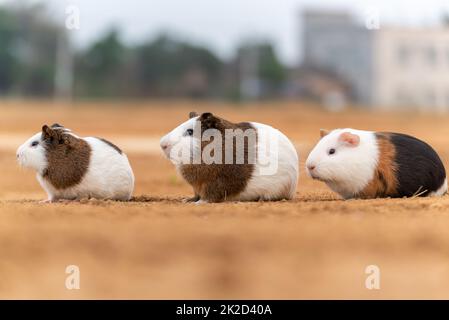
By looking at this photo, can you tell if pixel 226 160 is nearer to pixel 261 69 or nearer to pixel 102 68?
pixel 102 68

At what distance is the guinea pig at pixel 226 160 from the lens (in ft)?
24.1

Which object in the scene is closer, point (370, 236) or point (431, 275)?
point (431, 275)

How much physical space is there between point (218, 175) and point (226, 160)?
178 millimetres

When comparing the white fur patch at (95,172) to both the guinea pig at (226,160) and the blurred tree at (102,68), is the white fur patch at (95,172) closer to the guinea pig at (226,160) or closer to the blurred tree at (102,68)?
the guinea pig at (226,160)

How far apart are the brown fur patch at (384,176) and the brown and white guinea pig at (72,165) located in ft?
8.77

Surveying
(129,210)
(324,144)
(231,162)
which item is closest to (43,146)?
(129,210)

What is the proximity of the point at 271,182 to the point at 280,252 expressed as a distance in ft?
7.05

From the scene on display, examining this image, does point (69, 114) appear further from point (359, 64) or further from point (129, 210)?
point (129, 210)

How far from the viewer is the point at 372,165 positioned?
7488mm

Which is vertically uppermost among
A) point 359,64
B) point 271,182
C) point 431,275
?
point 359,64

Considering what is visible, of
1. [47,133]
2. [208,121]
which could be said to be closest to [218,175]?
[208,121]

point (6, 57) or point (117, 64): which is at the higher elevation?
point (6, 57)

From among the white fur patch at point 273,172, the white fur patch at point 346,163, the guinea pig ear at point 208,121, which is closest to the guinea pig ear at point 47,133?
the guinea pig ear at point 208,121

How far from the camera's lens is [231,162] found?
24.2ft
